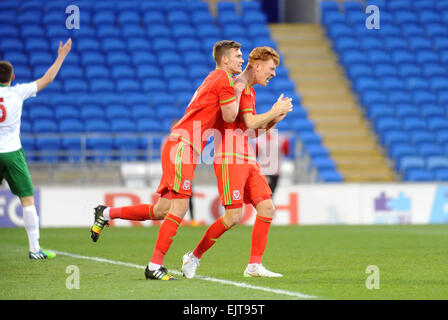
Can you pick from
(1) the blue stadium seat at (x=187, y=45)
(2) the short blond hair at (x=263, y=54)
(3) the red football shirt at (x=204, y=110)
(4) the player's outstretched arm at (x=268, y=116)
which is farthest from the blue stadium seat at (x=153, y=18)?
(4) the player's outstretched arm at (x=268, y=116)

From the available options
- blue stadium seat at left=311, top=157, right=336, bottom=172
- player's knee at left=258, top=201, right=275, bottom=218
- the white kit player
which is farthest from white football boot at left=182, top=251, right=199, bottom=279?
blue stadium seat at left=311, top=157, right=336, bottom=172

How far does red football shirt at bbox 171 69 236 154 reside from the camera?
6.46m

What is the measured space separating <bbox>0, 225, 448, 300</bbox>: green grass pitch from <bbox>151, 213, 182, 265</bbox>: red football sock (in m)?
0.21

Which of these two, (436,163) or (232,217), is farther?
(436,163)

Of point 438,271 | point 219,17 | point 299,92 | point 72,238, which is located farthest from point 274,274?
point 219,17

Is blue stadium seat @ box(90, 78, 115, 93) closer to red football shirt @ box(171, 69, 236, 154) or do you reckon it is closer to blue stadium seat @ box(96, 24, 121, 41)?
blue stadium seat @ box(96, 24, 121, 41)

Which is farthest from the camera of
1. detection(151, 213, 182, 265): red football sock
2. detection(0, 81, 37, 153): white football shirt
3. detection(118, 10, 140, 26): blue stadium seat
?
detection(118, 10, 140, 26): blue stadium seat

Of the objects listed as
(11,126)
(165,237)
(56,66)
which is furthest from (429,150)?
(165,237)

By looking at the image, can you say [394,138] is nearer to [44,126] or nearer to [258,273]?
[44,126]

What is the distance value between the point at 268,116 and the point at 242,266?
6.62 feet

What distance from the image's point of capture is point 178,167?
252 inches

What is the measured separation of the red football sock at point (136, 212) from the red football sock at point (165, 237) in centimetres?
60

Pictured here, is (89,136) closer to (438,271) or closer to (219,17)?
(219,17)

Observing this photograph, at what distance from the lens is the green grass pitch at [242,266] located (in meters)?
5.64
